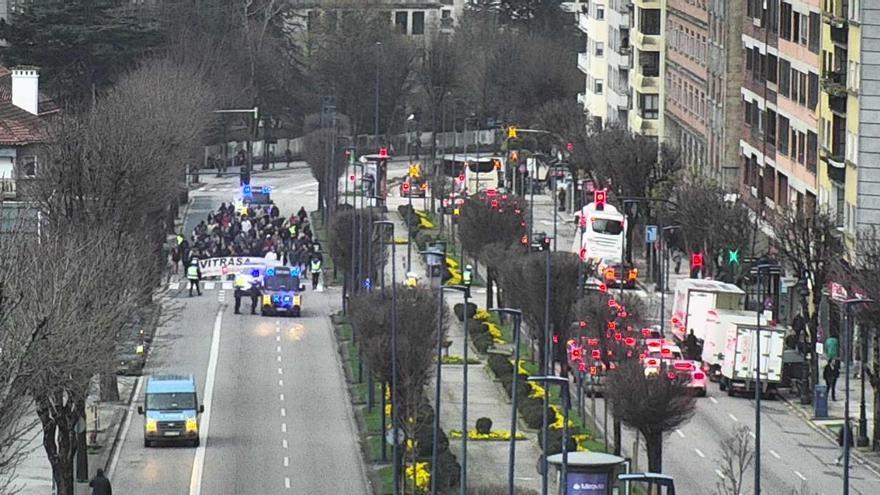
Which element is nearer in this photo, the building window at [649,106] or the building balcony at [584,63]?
the building window at [649,106]

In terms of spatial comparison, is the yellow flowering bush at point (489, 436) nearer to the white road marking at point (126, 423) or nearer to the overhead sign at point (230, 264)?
the white road marking at point (126, 423)

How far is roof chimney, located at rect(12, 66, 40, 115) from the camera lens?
13338 cm

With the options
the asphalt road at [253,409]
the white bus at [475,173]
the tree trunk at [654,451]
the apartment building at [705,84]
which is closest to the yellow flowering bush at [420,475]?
the asphalt road at [253,409]

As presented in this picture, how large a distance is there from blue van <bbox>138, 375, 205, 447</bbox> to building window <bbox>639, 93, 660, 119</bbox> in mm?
81457

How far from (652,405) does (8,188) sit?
37398mm

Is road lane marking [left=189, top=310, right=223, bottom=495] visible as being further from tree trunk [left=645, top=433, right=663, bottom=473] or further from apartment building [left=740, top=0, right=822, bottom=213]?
apartment building [left=740, top=0, right=822, bottom=213]

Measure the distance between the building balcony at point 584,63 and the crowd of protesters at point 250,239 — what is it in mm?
41917

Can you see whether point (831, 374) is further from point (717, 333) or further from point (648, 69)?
point (648, 69)

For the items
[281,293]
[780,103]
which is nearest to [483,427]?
[281,293]

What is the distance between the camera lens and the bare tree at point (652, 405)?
82.6m

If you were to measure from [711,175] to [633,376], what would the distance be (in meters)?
65.3

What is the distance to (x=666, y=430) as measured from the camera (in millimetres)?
83438

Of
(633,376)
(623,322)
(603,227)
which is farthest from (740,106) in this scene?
(633,376)

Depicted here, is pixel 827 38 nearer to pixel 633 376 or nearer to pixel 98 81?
pixel 633 376
